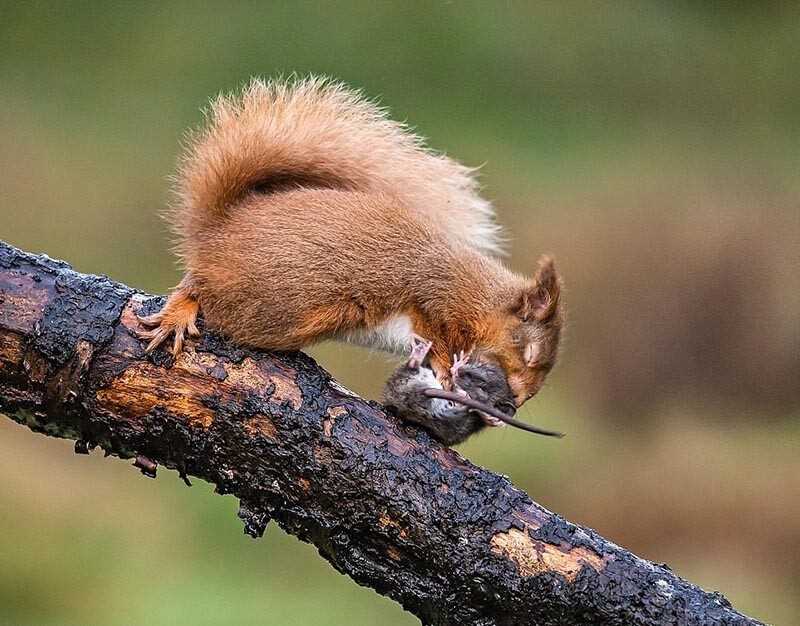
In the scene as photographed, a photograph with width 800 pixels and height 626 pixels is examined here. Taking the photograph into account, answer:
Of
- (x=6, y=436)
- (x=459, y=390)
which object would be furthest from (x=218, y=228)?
(x=6, y=436)

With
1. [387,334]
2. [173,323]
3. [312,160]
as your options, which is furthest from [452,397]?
[312,160]

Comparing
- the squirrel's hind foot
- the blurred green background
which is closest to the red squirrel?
the squirrel's hind foot

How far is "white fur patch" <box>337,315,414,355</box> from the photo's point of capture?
2402 millimetres

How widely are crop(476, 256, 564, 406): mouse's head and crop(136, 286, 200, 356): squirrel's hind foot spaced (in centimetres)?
62

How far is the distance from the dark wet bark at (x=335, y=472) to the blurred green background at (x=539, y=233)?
2042 mm

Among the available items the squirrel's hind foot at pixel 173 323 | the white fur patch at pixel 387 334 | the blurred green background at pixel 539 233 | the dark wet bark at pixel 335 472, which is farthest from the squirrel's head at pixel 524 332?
the blurred green background at pixel 539 233

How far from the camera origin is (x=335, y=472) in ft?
7.08

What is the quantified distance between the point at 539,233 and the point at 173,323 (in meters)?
3.36

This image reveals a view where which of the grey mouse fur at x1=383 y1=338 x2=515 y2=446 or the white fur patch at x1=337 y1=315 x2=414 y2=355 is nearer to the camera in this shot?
the grey mouse fur at x1=383 y1=338 x2=515 y2=446

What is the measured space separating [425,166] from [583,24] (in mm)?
3783

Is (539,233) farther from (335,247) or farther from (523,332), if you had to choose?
(335,247)

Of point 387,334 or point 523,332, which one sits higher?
point 523,332

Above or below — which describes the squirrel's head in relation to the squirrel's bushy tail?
below

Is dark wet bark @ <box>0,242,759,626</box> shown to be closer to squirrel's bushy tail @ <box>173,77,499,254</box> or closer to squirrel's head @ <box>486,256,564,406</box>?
squirrel's head @ <box>486,256,564,406</box>
